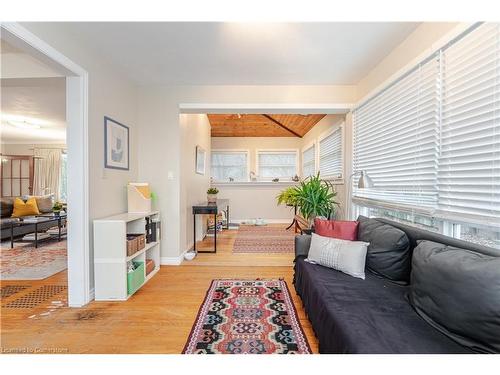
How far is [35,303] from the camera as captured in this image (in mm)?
2289

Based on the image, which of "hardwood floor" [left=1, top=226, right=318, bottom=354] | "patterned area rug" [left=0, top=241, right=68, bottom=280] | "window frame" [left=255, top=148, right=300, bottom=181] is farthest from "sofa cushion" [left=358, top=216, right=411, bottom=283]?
"window frame" [left=255, top=148, right=300, bottom=181]

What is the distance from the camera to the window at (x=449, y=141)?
1.38 m

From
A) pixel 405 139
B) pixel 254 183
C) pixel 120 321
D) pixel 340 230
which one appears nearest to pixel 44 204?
pixel 254 183

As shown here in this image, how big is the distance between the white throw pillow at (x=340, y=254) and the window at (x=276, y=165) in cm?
490

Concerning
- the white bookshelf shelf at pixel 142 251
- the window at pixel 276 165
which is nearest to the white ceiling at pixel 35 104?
the white bookshelf shelf at pixel 142 251

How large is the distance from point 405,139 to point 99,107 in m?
2.96

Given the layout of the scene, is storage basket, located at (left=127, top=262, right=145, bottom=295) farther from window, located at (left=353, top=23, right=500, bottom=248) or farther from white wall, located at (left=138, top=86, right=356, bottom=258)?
window, located at (left=353, top=23, right=500, bottom=248)

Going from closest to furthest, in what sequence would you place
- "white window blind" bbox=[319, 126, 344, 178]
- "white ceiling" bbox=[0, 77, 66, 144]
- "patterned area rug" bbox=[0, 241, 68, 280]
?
"white ceiling" bbox=[0, 77, 66, 144], "patterned area rug" bbox=[0, 241, 68, 280], "white window blind" bbox=[319, 126, 344, 178]

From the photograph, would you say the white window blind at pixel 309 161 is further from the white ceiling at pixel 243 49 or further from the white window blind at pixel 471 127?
the white window blind at pixel 471 127

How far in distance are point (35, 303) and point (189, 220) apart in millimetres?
2112

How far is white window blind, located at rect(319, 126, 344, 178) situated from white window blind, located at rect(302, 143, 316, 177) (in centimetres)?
66

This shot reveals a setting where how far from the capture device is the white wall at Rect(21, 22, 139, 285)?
205 cm
